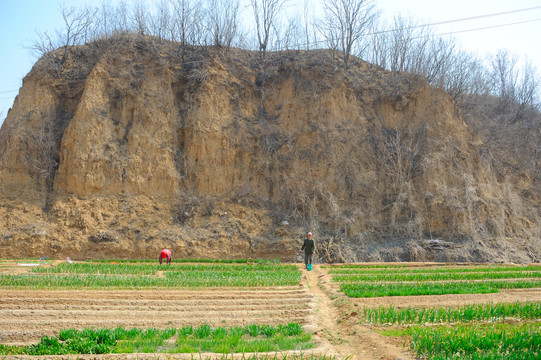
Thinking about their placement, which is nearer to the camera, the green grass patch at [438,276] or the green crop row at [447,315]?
the green crop row at [447,315]

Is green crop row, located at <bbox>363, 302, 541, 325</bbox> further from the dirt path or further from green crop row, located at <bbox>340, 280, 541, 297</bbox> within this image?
green crop row, located at <bbox>340, 280, 541, 297</bbox>

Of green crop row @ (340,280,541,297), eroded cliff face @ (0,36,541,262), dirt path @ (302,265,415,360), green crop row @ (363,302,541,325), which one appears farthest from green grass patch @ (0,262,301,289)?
eroded cliff face @ (0,36,541,262)

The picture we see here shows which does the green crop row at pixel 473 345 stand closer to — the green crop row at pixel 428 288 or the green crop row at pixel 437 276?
the green crop row at pixel 428 288

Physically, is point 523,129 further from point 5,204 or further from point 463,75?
point 5,204

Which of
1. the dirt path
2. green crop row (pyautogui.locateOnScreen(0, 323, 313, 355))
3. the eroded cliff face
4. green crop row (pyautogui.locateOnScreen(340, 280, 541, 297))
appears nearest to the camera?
green crop row (pyautogui.locateOnScreen(0, 323, 313, 355))

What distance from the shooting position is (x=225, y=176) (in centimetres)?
2800

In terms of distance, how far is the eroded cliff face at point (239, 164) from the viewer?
23875mm

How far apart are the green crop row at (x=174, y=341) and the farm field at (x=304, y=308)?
0.86 feet

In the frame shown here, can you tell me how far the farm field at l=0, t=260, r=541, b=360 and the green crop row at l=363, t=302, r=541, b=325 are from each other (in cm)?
2

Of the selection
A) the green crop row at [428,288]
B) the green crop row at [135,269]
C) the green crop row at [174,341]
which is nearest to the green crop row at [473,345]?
the green crop row at [174,341]

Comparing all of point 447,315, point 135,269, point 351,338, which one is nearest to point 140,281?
point 135,269

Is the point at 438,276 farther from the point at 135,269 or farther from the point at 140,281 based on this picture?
the point at 135,269

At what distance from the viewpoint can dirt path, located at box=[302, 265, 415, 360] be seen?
24.0 feet

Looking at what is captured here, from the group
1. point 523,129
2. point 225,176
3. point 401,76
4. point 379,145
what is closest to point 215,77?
point 225,176
